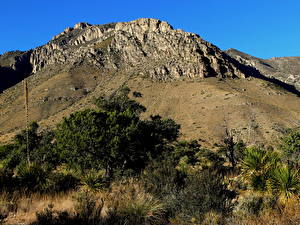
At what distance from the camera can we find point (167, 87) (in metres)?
114

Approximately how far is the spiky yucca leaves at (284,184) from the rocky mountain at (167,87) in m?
59.1

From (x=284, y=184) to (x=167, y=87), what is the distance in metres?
106

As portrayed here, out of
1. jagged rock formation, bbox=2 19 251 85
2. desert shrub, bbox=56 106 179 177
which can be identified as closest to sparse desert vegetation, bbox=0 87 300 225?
desert shrub, bbox=56 106 179 177

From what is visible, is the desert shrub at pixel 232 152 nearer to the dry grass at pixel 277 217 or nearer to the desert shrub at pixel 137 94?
the dry grass at pixel 277 217

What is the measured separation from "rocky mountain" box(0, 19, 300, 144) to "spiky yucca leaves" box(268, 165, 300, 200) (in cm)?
5908

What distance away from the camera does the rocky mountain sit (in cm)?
8119

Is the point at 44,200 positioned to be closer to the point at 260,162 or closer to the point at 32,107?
the point at 260,162

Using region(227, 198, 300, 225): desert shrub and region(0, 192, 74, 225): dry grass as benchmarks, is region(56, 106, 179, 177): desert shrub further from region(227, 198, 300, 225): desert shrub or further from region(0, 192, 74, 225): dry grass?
region(227, 198, 300, 225): desert shrub

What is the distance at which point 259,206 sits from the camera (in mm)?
8047

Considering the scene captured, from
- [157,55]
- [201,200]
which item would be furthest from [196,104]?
[201,200]

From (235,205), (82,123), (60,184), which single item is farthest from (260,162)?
(82,123)

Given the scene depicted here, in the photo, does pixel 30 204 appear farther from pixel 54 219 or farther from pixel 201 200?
pixel 201 200

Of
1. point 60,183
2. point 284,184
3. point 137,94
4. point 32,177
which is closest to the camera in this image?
point 284,184

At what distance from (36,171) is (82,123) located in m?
19.0
